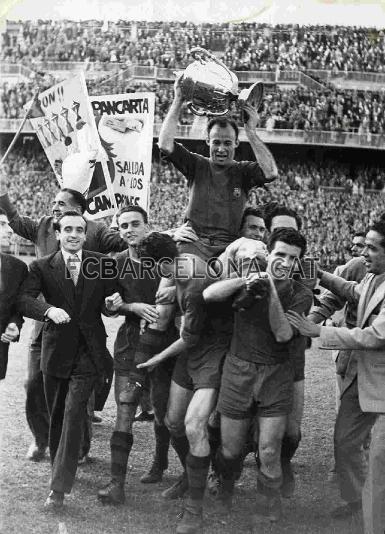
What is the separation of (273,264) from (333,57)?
987 inches

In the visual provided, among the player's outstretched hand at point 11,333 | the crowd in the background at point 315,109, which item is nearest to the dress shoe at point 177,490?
the player's outstretched hand at point 11,333

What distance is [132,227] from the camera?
5.82 m

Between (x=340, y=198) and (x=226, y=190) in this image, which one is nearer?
(x=226, y=190)

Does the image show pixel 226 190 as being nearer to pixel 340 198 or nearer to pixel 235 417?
pixel 235 417

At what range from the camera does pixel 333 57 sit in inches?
1123

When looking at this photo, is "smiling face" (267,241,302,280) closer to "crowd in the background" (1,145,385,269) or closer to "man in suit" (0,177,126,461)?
"man in suit" (0,177,126,461)

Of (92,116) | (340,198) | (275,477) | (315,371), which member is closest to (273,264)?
(275,477)

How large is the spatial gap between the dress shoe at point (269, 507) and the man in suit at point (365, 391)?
529 millimetres

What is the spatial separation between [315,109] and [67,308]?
2395 centimetres

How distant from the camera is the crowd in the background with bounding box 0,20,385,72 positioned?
94.3 feet

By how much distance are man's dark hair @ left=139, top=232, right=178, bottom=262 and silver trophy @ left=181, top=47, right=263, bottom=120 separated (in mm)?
1024

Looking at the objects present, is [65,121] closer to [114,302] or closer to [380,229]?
[114,302]

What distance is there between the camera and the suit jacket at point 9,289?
524 centimetres

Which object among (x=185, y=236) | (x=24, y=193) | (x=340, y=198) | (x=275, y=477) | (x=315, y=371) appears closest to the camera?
(x=275, y=477)
